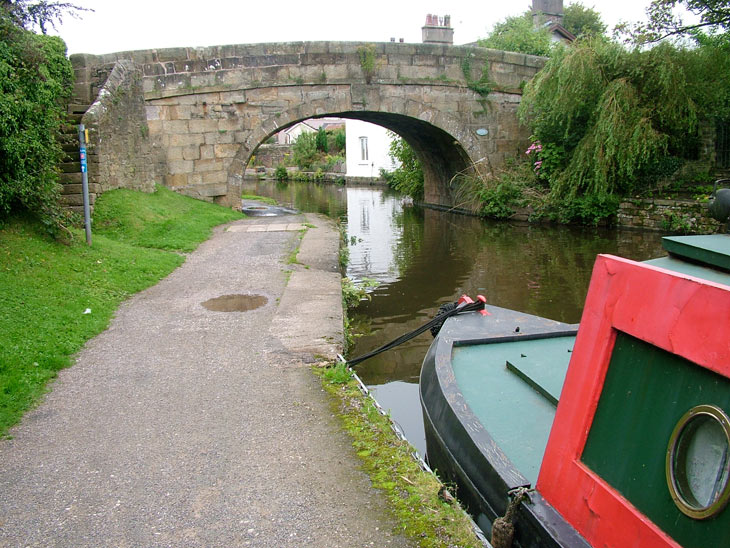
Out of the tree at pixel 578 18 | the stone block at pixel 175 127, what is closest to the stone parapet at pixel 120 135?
the stone block at pixel 175 127

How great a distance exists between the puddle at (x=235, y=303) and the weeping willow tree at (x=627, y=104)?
28.8 ft

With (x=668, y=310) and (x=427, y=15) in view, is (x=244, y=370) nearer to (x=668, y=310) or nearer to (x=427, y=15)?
(x=668, y=310)

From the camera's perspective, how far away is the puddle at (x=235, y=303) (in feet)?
19.5

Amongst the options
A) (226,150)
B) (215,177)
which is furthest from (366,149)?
(215,177)

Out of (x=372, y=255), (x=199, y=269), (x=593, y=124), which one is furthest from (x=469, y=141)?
(x=199, y=269)

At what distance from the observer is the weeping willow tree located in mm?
12336

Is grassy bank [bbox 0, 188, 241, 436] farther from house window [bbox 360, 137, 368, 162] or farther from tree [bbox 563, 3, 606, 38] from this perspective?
tree [bbox 563, 3, 606, 38]

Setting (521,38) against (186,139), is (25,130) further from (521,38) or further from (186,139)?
(521,38)

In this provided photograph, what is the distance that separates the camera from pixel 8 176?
6379mm

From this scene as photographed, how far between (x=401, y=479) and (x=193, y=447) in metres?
1.13

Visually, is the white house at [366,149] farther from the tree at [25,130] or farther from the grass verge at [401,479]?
the grass verge at [401,479]

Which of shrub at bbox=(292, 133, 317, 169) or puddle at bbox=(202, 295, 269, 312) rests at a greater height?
shrub at bbox=(292, 133, 317, 169)

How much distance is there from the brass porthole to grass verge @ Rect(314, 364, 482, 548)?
3.11 feet

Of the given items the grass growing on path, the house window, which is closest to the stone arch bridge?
the grass growing on path
